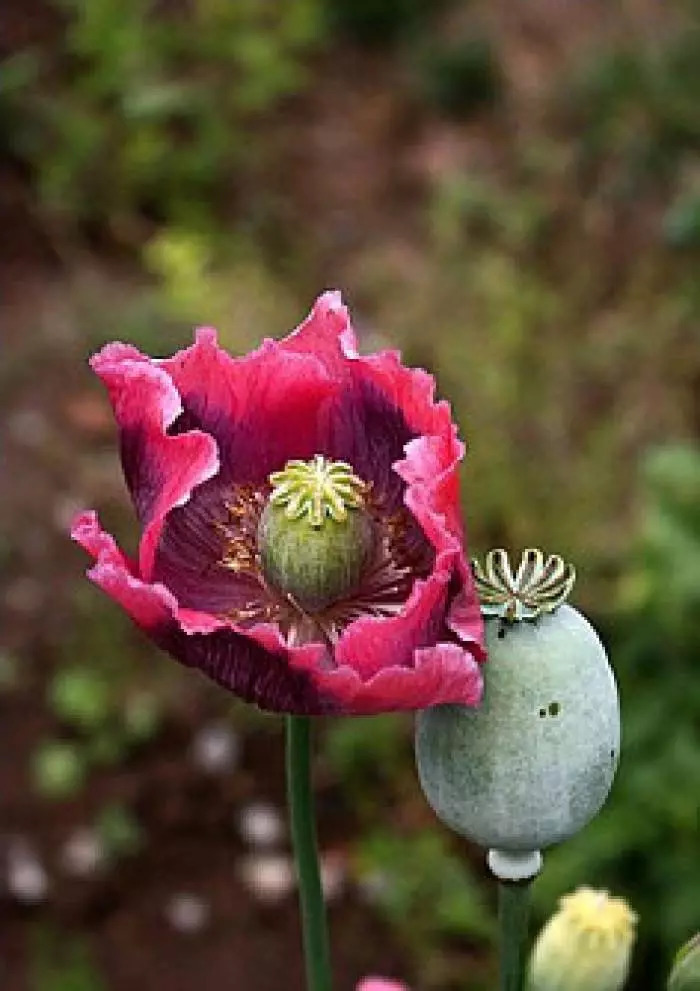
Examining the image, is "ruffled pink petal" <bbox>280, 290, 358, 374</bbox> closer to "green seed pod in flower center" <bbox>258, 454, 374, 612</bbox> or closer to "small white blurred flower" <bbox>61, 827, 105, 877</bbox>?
"green seed pod in flower center" <bbox>258, 454, 374, 612</bbox>

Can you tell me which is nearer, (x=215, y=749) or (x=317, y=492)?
(x=317, y=492)

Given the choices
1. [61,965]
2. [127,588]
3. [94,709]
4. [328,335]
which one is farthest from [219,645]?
[94,709]

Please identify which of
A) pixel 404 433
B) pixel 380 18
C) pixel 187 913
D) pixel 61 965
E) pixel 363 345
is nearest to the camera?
pixel 404 433

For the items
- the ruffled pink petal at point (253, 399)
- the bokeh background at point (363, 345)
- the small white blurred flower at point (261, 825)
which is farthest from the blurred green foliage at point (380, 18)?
the ruffled pink petal at point (253, 399)

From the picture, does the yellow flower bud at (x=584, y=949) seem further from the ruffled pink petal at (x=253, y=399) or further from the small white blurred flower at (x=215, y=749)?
the small white blurred flower at (x=215, y=749)

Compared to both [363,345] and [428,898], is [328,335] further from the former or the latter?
[363,345]
